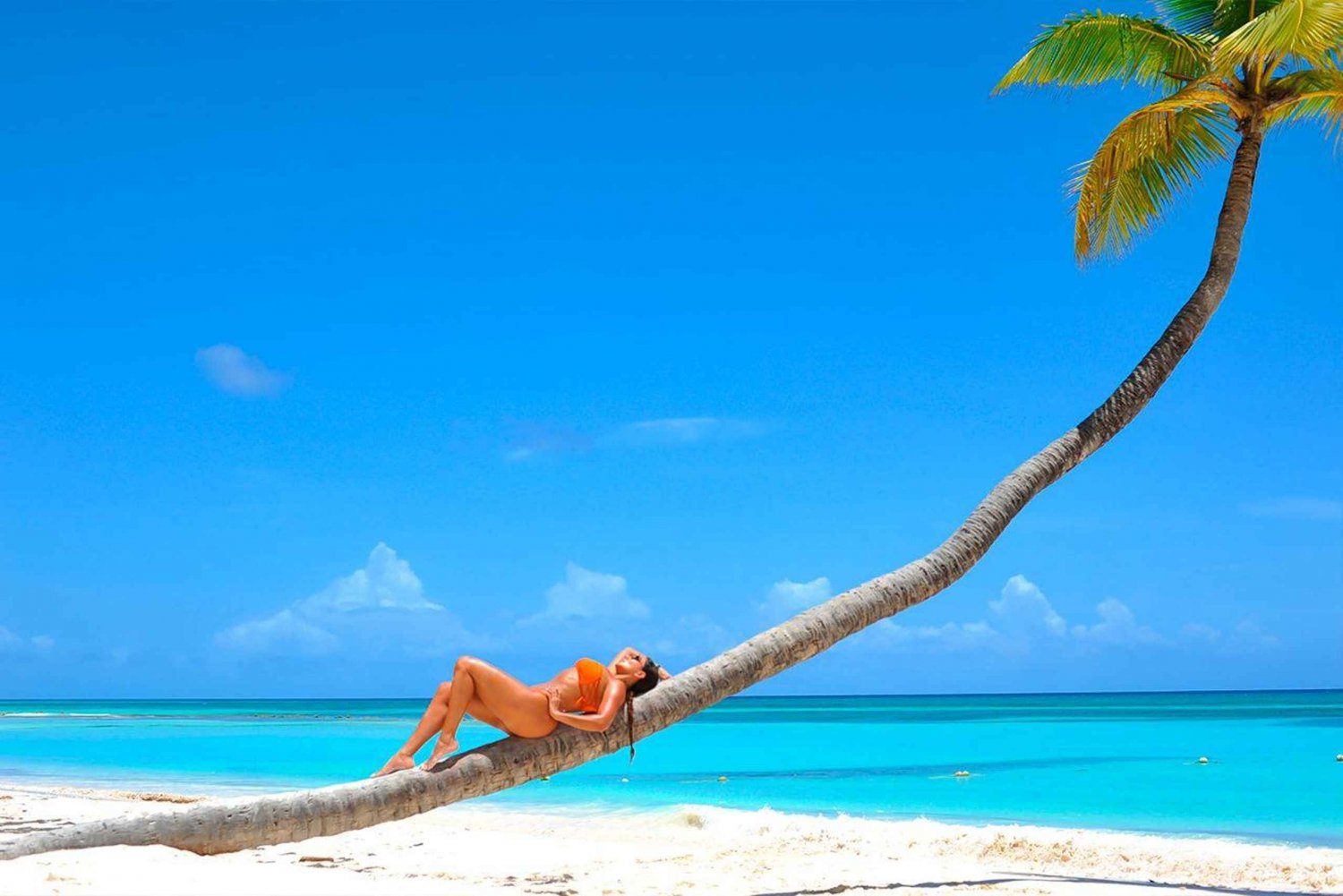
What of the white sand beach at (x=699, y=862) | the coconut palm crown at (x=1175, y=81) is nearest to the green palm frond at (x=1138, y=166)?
the coconut palm crown at (x=1175, y=81)

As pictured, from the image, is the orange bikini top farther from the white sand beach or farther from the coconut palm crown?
the coconut palm crown

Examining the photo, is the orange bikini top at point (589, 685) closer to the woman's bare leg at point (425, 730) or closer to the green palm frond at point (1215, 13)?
the woman's bare leg at point (425, 730)

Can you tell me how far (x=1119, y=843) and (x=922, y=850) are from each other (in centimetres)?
225

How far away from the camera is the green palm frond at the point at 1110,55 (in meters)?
9.64

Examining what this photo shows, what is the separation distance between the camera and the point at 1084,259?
1083cm

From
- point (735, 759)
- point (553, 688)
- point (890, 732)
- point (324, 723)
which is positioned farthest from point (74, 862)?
point (324, 723)

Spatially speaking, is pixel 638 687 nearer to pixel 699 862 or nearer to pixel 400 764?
pixel 400 764

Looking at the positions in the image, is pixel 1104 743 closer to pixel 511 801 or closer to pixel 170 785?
pixel 511 801

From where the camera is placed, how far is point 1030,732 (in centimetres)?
4047

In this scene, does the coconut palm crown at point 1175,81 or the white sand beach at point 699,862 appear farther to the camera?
the coconut palm crown at point 1175,81

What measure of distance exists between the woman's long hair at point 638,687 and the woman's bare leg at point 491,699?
0.50m

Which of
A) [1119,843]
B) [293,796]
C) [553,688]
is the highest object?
[553,688]

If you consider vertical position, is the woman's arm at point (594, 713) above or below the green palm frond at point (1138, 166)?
below

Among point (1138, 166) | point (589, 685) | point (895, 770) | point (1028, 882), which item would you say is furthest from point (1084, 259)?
point (895, 770)
